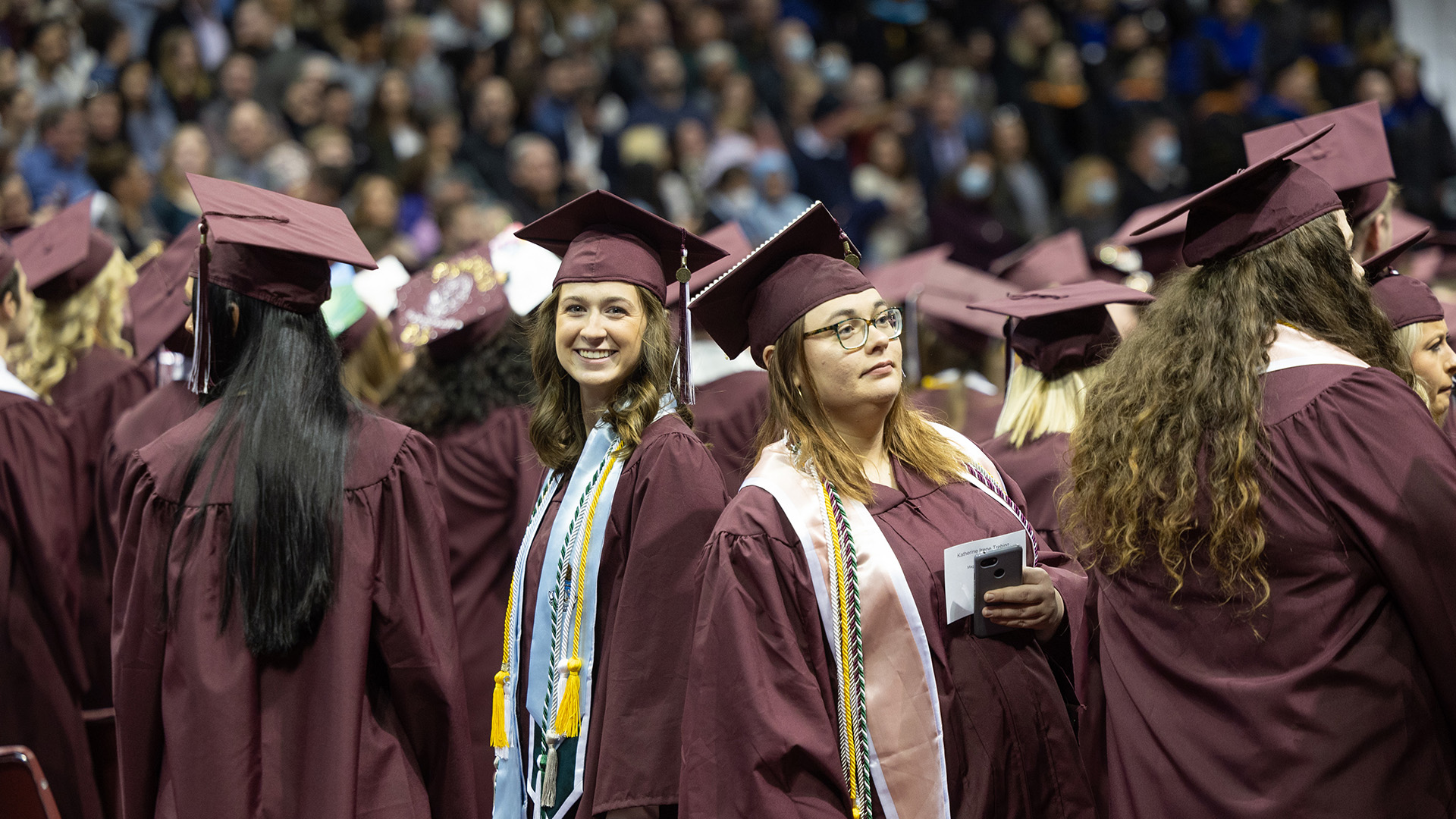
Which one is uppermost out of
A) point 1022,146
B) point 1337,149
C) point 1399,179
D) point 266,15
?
point 266,15

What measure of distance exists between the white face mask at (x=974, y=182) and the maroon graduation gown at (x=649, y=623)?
7345 millimetres

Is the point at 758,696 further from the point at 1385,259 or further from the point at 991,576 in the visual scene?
the point at 1385,259

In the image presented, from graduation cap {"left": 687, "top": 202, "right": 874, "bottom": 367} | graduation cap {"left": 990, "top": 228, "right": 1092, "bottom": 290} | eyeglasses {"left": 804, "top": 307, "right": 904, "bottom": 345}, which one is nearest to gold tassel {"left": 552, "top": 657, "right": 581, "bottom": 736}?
graduation cap {"left": 687, "top": 202, "right": 874, "bottom": 367}

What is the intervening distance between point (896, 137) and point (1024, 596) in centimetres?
854

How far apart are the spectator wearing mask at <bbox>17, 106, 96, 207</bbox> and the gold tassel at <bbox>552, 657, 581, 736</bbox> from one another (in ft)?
19.7

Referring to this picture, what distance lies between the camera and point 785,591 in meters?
2.46

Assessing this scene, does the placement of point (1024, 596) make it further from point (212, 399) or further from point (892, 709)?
point (212, 399)

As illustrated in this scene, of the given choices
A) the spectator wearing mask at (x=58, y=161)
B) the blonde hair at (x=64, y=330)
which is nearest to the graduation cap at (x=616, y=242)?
the blonde hair at (x=64, y=330)

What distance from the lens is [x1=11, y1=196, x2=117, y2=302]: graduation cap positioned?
455 cm

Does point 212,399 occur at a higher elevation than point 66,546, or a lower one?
higher

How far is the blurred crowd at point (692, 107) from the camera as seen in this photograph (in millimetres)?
7934

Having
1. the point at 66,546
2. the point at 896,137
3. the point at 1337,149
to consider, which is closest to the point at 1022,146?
the point at 896,137

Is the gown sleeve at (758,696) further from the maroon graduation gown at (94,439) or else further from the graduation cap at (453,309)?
the maroon graduation gown at (94,439)

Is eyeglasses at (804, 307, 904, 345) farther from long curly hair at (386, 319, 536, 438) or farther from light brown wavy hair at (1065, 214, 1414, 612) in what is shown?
long curly hair at (386, 319, 536, 438)
